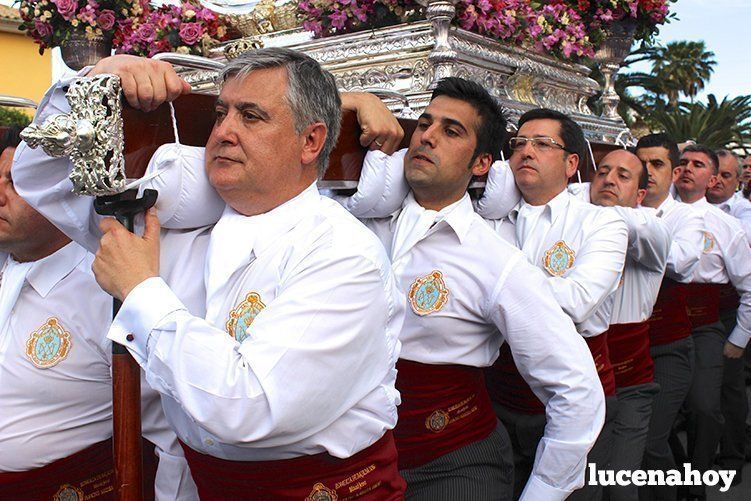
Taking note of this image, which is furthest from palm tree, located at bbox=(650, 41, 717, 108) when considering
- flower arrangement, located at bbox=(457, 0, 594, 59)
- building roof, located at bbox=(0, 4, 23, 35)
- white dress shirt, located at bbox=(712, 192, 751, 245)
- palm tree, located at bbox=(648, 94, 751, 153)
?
flower arrangement, located at bbox=(457, 0, 594, 59)

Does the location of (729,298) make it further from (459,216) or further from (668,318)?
(459,216)

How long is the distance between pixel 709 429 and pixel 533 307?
300 centimetres

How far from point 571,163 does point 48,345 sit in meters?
2.31

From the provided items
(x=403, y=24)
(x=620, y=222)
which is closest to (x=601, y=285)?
(x=620, y=222)

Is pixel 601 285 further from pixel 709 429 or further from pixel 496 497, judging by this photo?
pixel 709 429

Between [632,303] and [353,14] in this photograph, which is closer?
[353,14]

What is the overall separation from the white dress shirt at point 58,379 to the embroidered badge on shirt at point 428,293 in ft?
3.05

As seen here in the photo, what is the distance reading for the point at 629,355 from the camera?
4.11 m

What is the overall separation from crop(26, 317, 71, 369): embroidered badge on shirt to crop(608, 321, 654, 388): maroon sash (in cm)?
269

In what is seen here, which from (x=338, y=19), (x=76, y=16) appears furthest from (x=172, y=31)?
(x=338, y=19)

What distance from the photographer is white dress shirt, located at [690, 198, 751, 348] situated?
5555 mm

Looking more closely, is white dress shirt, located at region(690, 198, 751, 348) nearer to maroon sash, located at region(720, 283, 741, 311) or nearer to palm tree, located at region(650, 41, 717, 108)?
maroon sash, located at region(720, 283, 741, 311)

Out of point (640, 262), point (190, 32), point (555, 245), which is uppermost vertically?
point (190, 32)

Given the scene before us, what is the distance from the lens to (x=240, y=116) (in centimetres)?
190
